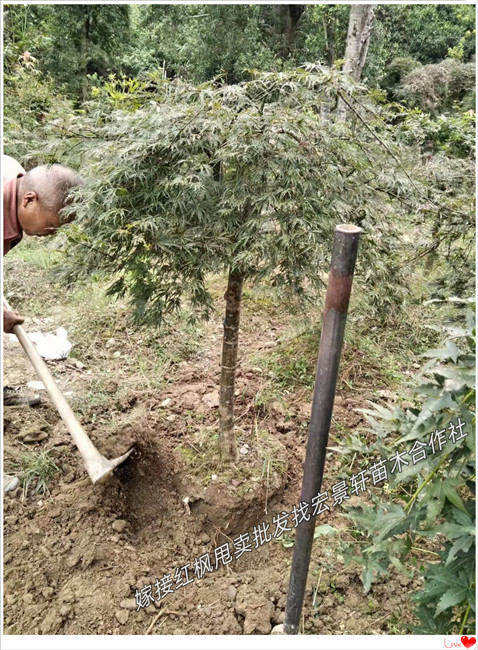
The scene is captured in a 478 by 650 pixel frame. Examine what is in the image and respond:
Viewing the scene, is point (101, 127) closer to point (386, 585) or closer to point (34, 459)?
point (34, 459)

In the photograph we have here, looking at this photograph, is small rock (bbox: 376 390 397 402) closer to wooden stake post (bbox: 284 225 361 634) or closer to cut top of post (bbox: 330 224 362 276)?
wooden stake post (bbox: 284 225 361 634)

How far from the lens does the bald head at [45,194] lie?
1877 mm

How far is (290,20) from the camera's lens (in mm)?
11070

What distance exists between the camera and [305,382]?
3.27 m

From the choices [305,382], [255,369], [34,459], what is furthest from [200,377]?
[34,459]

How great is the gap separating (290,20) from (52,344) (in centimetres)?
1096

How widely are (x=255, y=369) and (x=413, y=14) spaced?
1586 centimetres

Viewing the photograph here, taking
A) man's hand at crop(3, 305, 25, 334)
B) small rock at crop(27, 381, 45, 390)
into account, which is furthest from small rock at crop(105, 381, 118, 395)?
man's hand at crop(3, 305, 25, 334)

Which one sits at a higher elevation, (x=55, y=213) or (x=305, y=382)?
(x=55, y=213)

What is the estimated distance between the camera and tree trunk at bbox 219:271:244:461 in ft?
7.06

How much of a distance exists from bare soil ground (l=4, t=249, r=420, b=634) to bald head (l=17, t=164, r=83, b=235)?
1.28 m

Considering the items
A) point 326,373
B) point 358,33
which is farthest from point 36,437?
point 358,33

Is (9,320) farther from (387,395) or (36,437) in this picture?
(387,395)

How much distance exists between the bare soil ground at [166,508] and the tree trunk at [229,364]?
0.12m
